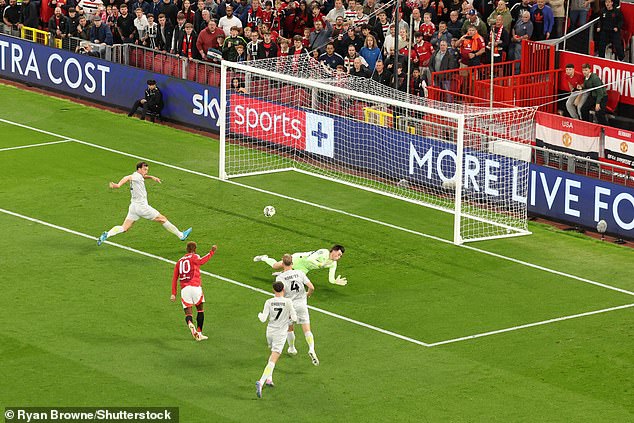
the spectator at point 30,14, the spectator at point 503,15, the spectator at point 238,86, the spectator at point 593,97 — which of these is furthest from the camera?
the spectator at point 30,14

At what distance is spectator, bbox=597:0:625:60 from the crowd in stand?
3 cm

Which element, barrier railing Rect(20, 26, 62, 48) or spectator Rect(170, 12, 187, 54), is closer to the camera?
spectator Rect(170, 12, 187, 54)

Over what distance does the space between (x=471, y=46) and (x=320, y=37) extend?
14.5ft

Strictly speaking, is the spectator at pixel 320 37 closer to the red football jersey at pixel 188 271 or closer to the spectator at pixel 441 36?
the spectator at pixel 441 36

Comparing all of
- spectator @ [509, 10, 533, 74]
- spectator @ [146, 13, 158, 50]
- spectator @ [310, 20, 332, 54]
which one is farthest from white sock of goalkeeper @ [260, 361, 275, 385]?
spectator @ [146, 13, 158, 50]

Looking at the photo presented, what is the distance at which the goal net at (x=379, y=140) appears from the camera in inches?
1325

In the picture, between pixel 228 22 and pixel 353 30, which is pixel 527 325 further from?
pixel 228 22

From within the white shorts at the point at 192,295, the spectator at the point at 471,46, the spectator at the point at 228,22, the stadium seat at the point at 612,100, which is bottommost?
the white shorts at the point at 192,295

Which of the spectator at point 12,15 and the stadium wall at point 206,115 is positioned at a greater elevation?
the spectator at point 12,15

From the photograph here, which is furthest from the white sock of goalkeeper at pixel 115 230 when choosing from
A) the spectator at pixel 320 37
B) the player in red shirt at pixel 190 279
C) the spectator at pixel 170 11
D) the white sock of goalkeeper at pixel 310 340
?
the spectator at pixel 170 11

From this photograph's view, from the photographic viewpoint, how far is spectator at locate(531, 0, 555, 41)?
39.1m

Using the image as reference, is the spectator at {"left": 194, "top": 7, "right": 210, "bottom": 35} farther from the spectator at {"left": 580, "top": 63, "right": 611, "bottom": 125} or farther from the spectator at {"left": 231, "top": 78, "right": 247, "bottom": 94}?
the spectator at {"left": 580, "top": 63, "right": 611, "bottom": 125}

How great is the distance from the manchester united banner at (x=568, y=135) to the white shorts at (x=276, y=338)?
46.3 ft

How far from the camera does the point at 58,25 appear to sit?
4556cm
